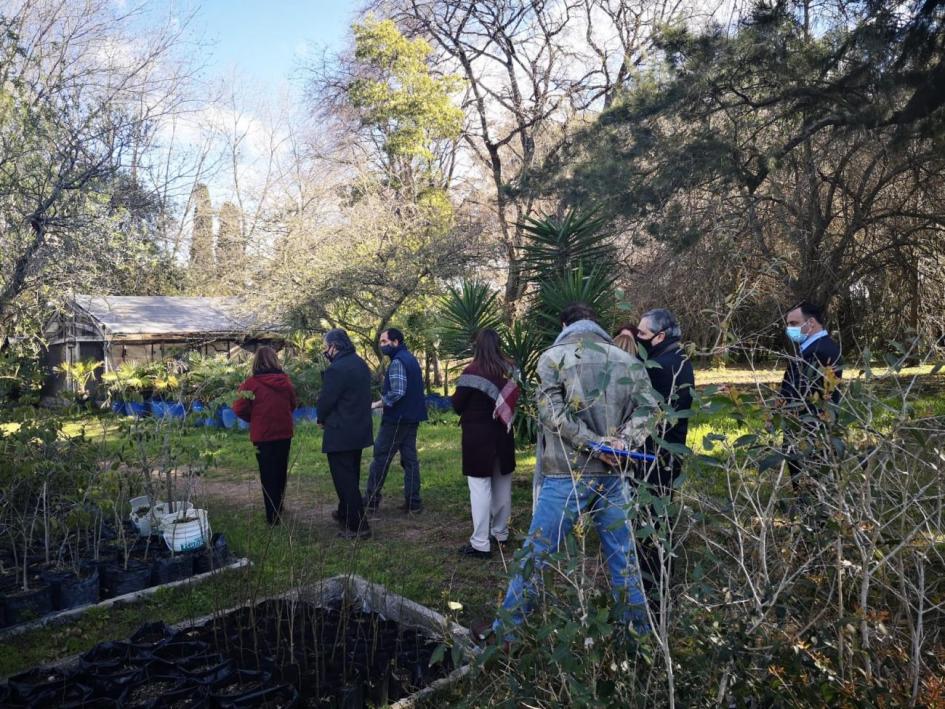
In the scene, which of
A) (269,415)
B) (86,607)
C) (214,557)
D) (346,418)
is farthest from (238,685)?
(269,415)

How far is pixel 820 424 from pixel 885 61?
21.8 ft

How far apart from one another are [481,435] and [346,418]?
4.30 feet

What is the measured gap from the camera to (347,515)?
6.34 m

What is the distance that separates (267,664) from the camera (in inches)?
142

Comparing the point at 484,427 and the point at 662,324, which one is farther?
the point at 484,427

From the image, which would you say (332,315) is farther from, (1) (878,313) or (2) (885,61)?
(2) (885,61)

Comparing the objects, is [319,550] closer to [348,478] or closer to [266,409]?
[348,478]

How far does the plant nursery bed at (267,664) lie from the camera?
10.8ft

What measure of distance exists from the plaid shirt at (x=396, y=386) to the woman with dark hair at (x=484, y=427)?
3.38 feet

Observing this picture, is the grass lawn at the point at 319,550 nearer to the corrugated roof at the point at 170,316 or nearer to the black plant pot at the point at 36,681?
the black plant pot at the point at 36,681

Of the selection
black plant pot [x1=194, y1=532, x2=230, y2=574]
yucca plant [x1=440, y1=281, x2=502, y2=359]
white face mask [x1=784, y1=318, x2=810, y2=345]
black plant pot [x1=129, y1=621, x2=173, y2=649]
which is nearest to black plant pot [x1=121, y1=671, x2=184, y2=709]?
black plant pot [x1=129, y1=621, x2=173, y2=649]

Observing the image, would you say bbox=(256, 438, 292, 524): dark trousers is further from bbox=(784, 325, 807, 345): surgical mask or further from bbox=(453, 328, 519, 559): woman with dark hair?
bbox=(784, 325, 807, 345): surgical mask

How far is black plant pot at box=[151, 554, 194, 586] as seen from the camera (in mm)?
5160

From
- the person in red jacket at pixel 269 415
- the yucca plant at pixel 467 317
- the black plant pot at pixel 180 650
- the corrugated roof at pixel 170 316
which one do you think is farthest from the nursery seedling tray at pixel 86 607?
the corrugated roof at pixel 170 316
